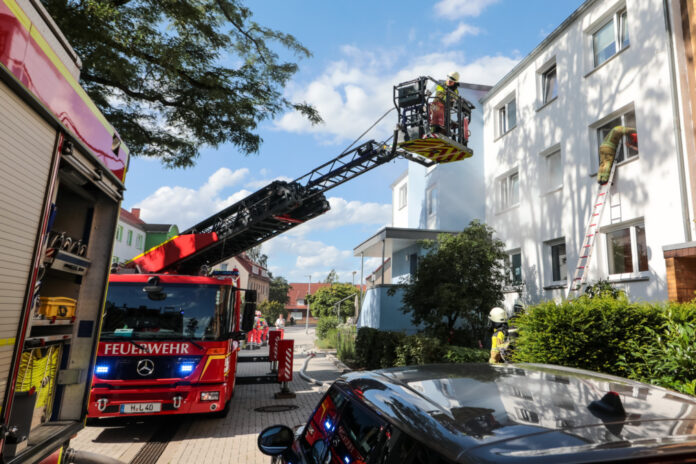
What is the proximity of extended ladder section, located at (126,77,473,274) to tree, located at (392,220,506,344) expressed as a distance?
103 inches

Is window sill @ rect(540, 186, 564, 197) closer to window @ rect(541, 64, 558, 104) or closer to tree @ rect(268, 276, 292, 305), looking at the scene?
window @ rect(541, 64, 558, 104)

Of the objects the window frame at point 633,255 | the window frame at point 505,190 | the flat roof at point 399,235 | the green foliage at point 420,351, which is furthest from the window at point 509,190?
the green foliage at point 420,351

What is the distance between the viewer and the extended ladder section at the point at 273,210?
909 centimetres

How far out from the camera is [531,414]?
1642 millimetres

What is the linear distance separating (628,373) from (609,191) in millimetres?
7352

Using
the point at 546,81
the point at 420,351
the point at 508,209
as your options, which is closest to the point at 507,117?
the point at 546,81

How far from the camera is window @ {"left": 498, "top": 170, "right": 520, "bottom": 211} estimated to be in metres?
15.8

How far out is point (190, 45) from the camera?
337 inches

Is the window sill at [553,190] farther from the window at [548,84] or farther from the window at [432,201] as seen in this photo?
the window at [432,201]

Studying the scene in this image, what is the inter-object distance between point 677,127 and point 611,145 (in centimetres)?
161

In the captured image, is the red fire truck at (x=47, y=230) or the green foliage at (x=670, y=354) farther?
the green foliage at (x=670, y=354)

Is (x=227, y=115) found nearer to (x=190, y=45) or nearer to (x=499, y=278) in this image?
(x=190, y=45)

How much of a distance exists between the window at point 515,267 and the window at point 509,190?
171 centimetres

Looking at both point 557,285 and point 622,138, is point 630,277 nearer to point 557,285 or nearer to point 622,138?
point 557,285
